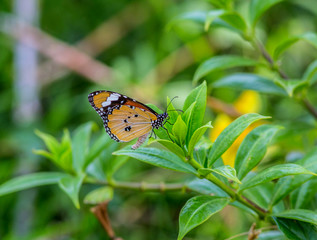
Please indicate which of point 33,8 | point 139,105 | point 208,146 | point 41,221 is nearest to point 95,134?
point 41,221

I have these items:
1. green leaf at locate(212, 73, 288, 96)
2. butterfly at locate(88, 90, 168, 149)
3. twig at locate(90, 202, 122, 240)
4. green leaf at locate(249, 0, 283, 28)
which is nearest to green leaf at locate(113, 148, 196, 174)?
butterfly at locate(88, 90, 168, 149)

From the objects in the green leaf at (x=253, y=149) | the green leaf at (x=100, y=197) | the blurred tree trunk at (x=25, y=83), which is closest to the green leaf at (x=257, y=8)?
the green leaf at (x=253, y=149)

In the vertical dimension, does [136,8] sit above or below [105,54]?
above

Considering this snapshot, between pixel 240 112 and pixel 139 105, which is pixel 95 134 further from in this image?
pixel 139 105

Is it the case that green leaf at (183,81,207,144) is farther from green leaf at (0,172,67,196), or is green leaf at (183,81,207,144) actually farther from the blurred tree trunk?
the blurred tree trunk

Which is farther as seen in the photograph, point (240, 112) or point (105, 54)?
point (105, 54)

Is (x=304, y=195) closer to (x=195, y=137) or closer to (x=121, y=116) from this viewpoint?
(x=195, y=137)

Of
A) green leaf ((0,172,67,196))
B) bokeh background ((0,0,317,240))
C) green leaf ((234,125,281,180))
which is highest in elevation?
green leaf ((234,125,281,180))
